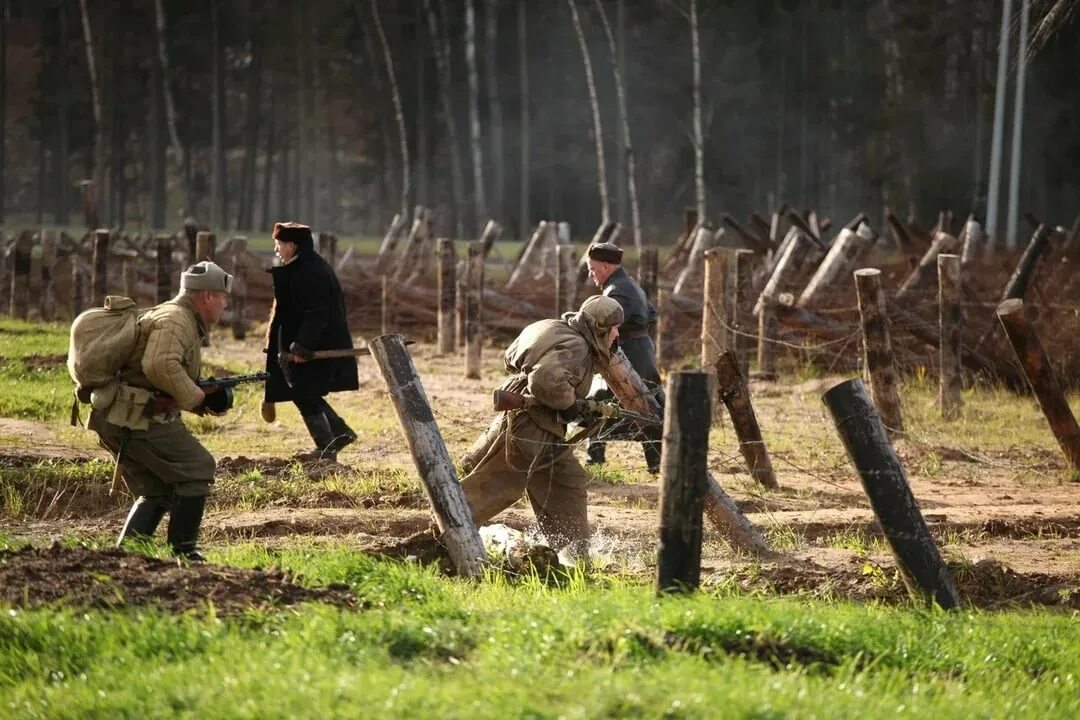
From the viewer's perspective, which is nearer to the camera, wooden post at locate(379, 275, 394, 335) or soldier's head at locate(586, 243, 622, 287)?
soldier's head at locate(586, 243, 622, 287)

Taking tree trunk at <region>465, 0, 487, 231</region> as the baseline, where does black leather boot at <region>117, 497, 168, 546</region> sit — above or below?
below

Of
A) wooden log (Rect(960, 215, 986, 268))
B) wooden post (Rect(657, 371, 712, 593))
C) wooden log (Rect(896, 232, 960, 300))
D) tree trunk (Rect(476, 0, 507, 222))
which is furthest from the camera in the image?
tree trunk (Rect(476, 0, 507, 222))

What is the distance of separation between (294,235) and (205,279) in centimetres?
335

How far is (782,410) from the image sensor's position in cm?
1566

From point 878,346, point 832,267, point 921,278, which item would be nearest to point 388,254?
point 832,267

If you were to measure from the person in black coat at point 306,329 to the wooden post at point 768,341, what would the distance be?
231 inches

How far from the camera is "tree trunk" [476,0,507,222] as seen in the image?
1866 inches

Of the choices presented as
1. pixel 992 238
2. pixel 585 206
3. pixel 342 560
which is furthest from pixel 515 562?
pixel 585 206

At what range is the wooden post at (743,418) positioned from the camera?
1073 cm

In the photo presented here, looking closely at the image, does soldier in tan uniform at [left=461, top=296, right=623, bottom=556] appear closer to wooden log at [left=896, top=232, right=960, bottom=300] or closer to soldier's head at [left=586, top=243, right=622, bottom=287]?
soldier's head at [left=586, top=243, right=622, bottom=287]

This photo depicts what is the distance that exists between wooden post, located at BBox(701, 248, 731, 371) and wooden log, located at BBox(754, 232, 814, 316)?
2.62 meters

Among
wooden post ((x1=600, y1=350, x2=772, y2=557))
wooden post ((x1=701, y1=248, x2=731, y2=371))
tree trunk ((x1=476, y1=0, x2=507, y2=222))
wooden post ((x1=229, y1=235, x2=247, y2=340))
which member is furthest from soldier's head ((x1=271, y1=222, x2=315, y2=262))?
tree trunk ((x1=476, y1=0, x2=507, y2=222))

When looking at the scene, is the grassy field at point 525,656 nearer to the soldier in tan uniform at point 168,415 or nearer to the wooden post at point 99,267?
the soldier in tan uniform at point 168,415

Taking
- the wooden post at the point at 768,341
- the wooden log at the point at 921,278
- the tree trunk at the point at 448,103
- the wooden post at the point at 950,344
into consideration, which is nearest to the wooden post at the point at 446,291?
the wooden post at the point at 768,341
